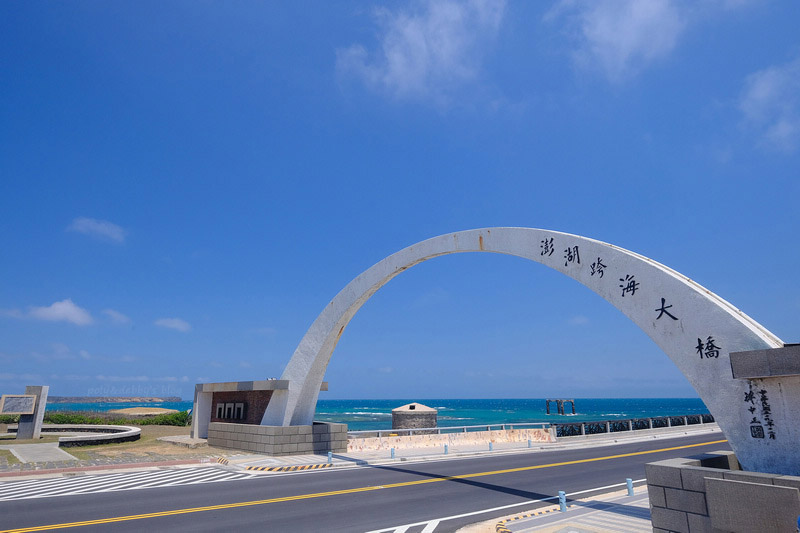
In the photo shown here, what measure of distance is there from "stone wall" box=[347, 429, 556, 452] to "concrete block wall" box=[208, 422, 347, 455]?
→ 64.0 inches

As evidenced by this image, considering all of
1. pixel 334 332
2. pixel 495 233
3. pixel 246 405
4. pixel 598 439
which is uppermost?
pixel 495 233

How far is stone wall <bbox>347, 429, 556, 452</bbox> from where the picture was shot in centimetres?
2399

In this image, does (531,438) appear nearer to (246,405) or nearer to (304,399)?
(304,399)

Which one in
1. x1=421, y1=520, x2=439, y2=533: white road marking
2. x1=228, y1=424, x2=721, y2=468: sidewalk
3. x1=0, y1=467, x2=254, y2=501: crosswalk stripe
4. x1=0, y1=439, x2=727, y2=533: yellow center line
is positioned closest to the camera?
x1=421, y1=520, x2=439, y2=533: white road marking

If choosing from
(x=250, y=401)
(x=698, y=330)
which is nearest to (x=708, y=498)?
(x=698, y=330)

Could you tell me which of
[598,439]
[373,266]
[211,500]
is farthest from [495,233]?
[598,439]

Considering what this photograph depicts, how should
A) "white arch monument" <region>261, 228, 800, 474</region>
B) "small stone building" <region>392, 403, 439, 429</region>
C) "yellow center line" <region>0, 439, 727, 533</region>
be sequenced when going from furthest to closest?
"small stone building" <region>392, 403, 439, 429</region>, "yellow center line" <region>0, 439, 727, 533</region>, "white arch monument" <region>261, 228, 800, 474</region>

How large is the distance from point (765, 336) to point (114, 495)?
52.8 feet

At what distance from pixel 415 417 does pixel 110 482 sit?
70.9ft

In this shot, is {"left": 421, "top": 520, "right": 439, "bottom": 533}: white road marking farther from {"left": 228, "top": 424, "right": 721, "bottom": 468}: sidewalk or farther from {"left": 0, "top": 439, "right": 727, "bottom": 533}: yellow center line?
{"left": 228, "top": 424, "right": 721, "bottom": 468}: sidewalk

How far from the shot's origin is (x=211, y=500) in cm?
1266

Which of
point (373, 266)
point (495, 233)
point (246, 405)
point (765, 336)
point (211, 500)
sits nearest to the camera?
point (765, 336)

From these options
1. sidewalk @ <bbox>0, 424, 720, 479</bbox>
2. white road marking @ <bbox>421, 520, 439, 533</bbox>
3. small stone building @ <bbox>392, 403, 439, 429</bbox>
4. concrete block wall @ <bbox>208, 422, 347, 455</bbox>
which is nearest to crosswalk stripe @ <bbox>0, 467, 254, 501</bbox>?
sidewalk @ <bbox>0, 424, 720, 479</bbox>

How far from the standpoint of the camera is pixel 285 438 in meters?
20.8
